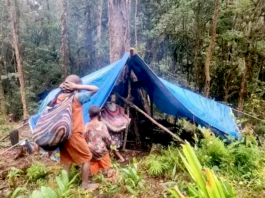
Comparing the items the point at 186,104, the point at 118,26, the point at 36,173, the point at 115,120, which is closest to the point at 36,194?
the point at 36,173

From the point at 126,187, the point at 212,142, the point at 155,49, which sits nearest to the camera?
the point at 126,187

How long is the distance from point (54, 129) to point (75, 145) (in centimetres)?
40

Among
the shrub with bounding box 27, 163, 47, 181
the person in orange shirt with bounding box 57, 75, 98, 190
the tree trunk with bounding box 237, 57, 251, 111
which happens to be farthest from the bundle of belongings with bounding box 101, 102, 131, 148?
the tree trunk with bounding box 237, 57, 251, 111

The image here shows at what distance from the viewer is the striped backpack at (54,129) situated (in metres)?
3.00

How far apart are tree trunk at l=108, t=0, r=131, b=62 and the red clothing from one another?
12.0 ft

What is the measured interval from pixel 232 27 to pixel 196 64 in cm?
202

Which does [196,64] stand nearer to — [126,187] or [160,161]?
[160,161]

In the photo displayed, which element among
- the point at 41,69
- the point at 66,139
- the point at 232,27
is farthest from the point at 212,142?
the point at 41,69

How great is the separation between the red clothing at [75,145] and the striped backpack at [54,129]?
0.18 metres

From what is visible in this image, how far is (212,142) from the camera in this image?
406 cm

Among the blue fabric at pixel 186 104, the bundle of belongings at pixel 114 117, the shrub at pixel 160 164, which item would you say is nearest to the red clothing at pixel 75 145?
the shrub at pixel 160 164

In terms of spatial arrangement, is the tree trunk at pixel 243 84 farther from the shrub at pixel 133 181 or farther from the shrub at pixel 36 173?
the shrub at pixel 36 173

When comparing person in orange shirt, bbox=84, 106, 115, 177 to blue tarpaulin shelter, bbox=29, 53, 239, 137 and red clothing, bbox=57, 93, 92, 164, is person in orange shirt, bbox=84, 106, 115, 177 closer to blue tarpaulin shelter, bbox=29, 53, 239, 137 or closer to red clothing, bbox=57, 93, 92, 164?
red clothing, bbox=57, 93, 92, 164

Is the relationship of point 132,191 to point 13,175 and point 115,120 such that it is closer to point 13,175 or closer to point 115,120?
point 13,175
